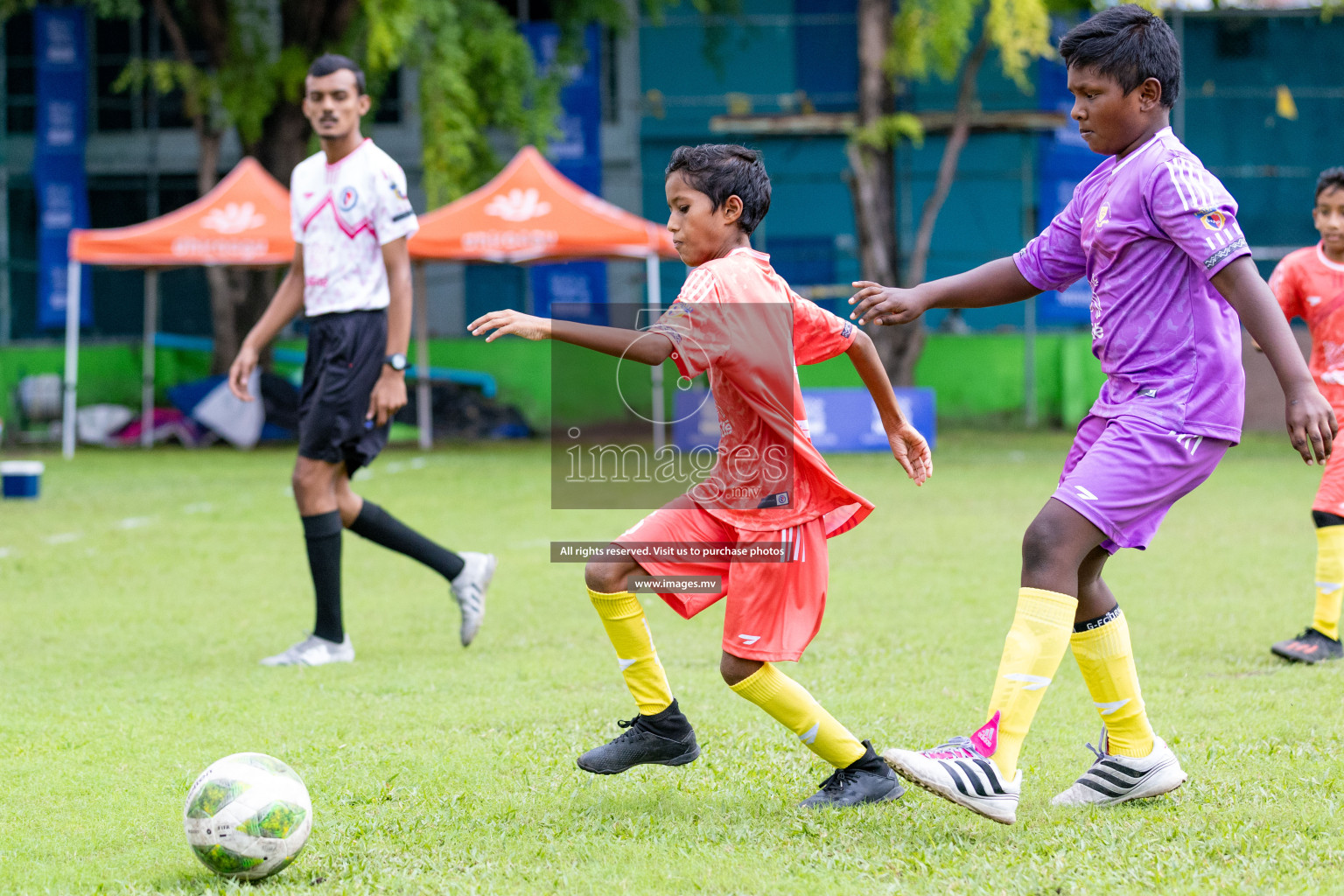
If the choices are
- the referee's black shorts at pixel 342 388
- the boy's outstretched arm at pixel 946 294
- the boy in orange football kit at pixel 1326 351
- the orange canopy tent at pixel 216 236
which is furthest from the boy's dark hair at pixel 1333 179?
the orange canopy tent at pixel 216 236

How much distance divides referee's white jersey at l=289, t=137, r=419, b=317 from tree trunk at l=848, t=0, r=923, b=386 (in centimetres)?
1279

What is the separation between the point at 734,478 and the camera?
3.49 metres

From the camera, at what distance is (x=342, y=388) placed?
5438 millimetres

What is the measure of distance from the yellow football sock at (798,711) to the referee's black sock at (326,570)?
8.34 feet

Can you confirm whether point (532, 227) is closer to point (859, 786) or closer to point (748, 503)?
point (748, 503)

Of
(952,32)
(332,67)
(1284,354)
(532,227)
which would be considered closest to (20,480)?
(532,227)

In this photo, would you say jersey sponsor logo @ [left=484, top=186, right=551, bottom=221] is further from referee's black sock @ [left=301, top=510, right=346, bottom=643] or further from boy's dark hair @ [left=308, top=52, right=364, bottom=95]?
referee's black sock @ [left=301, top=510, right=346, bottom=643]

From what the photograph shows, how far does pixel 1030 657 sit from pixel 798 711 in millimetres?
576

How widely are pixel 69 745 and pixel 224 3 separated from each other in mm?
16274

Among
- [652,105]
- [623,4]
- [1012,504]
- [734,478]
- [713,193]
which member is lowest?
[1012,504]

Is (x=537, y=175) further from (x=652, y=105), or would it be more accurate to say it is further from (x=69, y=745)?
(x=69, y=745)

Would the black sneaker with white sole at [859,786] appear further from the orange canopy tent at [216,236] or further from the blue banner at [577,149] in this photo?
the blue banner at [577,149]

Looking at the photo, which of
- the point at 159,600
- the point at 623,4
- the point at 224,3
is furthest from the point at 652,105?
the point at 159,600

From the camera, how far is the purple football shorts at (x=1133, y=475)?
325cm
